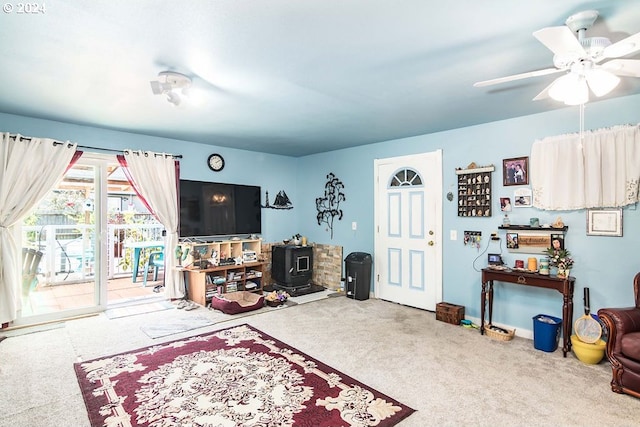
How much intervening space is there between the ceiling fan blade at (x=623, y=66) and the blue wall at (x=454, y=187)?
1529mm

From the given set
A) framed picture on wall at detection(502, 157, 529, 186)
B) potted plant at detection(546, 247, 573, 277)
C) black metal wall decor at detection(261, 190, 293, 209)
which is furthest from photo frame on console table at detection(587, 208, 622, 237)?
black metal wall decor at detection(261, 190, 293, 209)

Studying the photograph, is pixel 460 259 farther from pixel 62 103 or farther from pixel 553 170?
pixel 62 103

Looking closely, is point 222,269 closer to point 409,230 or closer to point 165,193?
point 165,193

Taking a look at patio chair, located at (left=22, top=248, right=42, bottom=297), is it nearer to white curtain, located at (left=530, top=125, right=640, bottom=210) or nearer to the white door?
the white door

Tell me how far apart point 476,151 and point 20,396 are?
4883mm

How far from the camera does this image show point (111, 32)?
1.93m

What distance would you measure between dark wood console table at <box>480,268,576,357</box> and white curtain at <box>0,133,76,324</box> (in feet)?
16.8

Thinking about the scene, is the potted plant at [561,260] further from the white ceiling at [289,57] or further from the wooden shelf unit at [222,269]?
the wooden shelf unit at [222,269]

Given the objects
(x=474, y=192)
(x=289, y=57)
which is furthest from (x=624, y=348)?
(x=289, y=57)

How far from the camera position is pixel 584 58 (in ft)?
5.92

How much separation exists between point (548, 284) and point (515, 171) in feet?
4.15

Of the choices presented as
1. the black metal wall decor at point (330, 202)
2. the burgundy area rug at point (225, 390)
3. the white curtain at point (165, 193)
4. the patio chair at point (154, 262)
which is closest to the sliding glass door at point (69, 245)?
the white curtain at point (165, 193)

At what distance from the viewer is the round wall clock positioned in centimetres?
523

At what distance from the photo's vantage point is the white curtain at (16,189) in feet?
11.6
